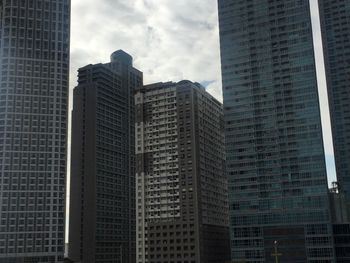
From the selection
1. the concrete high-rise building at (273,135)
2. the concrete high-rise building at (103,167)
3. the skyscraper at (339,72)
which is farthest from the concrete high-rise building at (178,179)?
the skyscraper at (339,72)

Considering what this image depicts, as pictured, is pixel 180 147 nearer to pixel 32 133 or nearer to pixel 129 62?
pixel 32 133

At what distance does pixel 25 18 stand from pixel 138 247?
75.1 meters

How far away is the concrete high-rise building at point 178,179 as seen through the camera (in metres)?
132

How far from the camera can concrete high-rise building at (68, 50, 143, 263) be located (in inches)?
6334

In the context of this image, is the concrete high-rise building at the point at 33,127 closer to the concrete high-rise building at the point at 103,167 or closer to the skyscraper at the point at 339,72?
the concrete high-rise building at the point at 103,167

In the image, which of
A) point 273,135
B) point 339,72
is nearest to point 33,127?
point 273,135

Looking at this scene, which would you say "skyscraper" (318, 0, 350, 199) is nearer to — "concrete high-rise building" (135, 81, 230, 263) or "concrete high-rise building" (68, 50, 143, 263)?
"concrete high-rise building" (135, 81, 230, 263)

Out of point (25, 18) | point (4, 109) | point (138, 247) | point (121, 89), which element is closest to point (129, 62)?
point (121, 89)

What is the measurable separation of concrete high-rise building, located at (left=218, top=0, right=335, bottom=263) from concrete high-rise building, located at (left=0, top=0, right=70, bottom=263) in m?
48.5

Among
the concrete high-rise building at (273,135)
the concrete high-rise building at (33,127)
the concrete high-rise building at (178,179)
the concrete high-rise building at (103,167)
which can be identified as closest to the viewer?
the concrete high-rise building at (273,135)

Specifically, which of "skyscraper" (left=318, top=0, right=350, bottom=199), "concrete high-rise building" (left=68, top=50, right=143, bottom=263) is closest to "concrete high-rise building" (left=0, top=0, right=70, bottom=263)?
"concrete high-rise building" (left=68, top=50, right=143, bottom=263)

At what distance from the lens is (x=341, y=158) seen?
155500mm

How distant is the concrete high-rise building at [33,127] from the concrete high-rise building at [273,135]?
48475 millimetres

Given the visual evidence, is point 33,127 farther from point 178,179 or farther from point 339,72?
point 339,72
